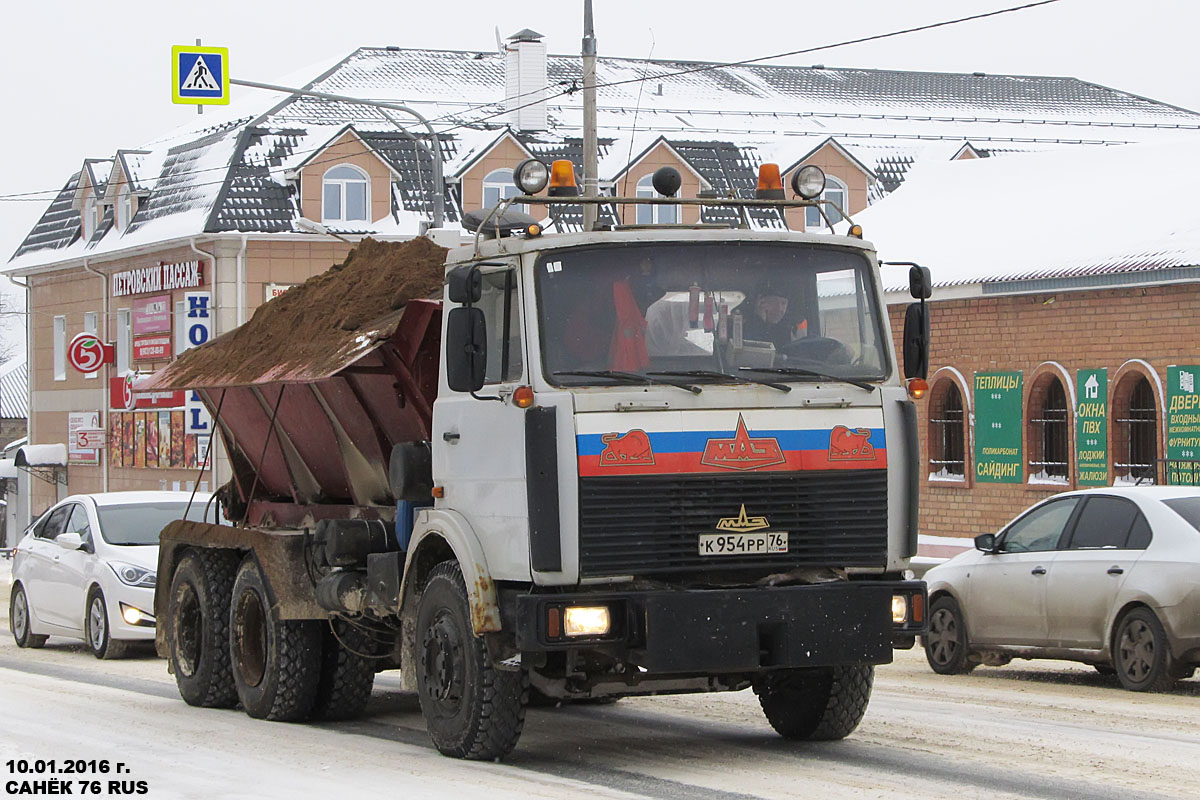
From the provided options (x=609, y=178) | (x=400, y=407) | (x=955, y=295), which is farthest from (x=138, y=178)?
(x=400, y=407)

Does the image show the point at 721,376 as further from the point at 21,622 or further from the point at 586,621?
the point at 21,622

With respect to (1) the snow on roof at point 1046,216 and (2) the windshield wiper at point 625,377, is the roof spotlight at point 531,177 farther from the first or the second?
(1) the snow on roof at point 1046,216

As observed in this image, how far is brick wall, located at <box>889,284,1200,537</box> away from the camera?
2380 cm

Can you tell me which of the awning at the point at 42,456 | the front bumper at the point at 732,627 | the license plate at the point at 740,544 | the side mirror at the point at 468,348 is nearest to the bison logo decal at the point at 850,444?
the license plate at the point at 740,544

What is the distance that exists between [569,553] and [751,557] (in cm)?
92

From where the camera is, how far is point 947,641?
603 inches

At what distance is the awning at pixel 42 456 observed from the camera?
52.0m

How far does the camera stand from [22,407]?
87.0 m

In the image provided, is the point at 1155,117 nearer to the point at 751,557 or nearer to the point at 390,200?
the point at 390,200

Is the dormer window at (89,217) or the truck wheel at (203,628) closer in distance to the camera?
the truck wheel at (203,628)

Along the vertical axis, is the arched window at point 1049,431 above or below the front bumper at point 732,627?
above

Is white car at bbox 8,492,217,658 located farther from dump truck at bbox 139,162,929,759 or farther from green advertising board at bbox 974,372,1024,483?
green advertising board at bbox 974,372,1024,483

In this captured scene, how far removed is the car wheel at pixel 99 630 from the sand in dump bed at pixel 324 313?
448 cm

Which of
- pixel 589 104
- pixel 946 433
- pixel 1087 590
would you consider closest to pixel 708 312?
pixel 1087 590
